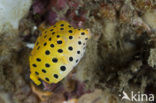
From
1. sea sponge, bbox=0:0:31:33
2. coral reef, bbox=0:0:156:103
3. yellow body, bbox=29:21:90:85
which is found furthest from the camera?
sea sponge, bbox=0:0:31:33

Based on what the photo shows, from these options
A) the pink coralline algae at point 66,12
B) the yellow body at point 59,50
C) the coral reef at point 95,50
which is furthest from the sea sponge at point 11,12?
the yellow body at point 59,50

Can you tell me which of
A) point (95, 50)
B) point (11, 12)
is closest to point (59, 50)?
point (95, 50)

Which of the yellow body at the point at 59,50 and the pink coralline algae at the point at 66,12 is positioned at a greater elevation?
the pink coralline algae at the point at 66,12

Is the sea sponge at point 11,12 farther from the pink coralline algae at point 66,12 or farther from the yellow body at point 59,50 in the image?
the yellow body at point 59,50

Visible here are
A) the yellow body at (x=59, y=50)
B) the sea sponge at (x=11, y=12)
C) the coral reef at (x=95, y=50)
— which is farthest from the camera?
the sea sponge at (x=11, y=12)

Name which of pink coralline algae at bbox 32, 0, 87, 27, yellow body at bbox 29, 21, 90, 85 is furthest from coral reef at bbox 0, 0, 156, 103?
yellow body at bbox 29, 21, 90, 85

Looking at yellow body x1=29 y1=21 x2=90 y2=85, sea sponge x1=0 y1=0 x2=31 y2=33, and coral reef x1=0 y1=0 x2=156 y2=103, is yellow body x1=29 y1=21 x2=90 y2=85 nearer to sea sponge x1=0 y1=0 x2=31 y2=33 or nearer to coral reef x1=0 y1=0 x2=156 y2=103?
coral reef x1=0 y1=0 x2=156 y2=103

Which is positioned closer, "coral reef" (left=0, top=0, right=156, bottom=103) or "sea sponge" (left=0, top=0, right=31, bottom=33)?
"coral reef" (left=0, top=0, right=156, bottom=103)
